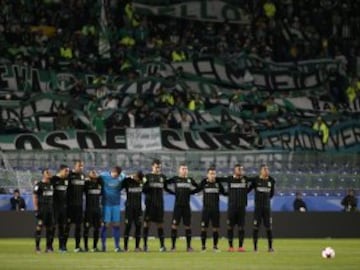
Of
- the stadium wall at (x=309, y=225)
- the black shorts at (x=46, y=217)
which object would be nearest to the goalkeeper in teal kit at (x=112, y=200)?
the black shorts at (x=46, y=217)

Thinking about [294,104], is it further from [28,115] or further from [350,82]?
[28,115]

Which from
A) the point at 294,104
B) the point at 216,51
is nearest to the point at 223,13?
the point at 216,51

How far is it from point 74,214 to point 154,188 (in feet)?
7.63

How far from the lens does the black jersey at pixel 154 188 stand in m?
32.3

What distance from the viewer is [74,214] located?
104 feet

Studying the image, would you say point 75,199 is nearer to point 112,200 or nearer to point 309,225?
point 112,200

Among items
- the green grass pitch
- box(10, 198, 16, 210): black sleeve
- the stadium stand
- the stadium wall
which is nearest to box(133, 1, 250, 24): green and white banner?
the stadium stand

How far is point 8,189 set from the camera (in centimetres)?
4062

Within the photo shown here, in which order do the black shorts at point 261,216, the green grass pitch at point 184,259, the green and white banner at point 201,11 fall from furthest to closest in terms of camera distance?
the green and white banner at point 201,11
the black shorts at point 261,216
the green grass pitch at point 184,259

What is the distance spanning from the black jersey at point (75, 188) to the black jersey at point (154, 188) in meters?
1.78

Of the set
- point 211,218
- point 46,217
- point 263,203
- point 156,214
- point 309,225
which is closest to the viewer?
point 46,217

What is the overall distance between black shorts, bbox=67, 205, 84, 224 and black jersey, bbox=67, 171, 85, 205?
0.36ft

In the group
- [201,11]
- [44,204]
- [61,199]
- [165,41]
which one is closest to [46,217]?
[44,204]

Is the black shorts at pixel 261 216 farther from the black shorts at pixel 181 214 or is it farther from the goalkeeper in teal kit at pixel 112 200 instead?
the goalkeeper in teal kit at pixel 112 200
